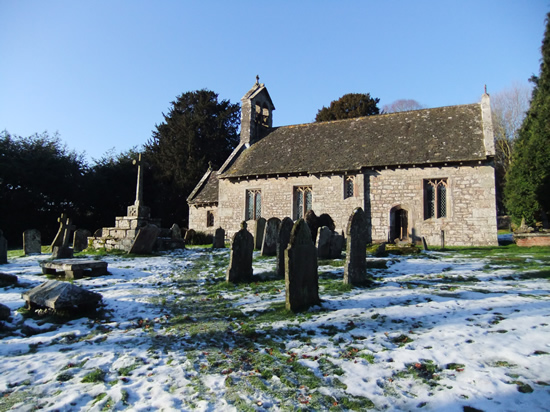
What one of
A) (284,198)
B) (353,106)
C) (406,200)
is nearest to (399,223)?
(406,200)

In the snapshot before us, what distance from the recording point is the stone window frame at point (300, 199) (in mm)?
21516

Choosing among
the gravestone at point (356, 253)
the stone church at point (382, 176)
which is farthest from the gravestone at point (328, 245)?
the stone church at point (382, 176)

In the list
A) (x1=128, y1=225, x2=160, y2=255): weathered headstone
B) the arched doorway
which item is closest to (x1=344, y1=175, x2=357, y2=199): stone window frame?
the arched doorway

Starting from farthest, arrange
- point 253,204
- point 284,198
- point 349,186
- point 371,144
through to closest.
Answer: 1. point 253,204
2. point 284,198
3. point 371,144
4. point 349,186

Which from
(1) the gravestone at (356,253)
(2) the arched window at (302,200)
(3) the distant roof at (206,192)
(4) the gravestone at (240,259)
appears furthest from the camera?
(3) the distant roof at (206,192)

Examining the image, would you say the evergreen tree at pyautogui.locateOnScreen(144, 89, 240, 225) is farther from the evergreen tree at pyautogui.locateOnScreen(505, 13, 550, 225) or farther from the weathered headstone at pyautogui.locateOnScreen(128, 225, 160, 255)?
the evergreen tree at pyautogui.locateOnScreen(505, 13, 550, 225)

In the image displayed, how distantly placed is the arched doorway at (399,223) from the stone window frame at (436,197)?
1.10 m

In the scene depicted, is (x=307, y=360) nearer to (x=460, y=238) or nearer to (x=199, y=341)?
(x=199, y=341)

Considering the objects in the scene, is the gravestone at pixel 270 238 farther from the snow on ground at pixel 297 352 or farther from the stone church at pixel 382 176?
the stone church at pixel 382 176

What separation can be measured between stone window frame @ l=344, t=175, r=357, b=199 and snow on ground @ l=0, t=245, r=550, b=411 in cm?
1255

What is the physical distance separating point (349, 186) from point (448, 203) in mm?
5079

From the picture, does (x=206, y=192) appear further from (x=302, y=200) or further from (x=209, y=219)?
(x=302, y=200)

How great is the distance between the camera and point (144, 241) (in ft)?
46.4

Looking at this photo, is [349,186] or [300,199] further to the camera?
[300,199]
